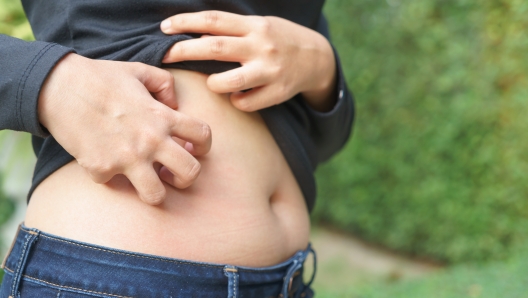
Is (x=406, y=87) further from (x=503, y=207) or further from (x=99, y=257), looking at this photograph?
(x=99, y=257)

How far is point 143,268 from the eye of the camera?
767 mm

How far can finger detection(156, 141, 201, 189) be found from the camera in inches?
30.4

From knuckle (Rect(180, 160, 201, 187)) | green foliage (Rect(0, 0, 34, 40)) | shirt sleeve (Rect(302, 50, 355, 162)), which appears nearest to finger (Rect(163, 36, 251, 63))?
knuckle (Rect(180, 160, 201, 187))

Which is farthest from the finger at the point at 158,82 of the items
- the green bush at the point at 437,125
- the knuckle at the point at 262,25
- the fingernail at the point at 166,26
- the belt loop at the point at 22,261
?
the green bush at the point at 437,125

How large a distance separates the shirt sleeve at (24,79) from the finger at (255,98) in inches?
13.6

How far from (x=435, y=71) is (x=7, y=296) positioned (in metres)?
3.40

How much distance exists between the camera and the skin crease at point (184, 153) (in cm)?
75

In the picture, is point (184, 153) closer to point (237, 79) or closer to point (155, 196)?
point (155, 196)

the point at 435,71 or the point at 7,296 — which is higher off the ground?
the point at 7,296

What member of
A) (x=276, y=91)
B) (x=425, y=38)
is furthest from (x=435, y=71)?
(x=276, y=91)

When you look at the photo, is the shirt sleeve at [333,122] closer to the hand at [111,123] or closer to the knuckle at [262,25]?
the knuckle at [262,25]

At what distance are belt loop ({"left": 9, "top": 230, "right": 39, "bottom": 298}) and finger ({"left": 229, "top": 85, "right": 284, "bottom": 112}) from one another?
449mm

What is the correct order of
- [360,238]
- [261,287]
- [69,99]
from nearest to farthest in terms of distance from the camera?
[69,99], [261,287], [360,238]

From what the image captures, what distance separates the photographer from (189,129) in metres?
0.79
